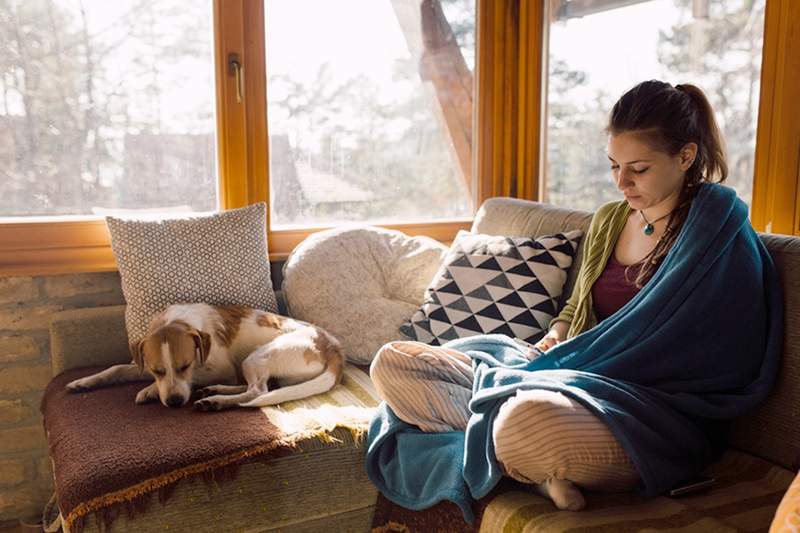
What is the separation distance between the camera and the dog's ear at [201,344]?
2.24 metres

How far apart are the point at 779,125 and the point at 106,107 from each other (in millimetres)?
2195

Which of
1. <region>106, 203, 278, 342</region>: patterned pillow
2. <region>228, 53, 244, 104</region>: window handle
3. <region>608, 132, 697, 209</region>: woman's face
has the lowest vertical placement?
<region>106, 203, 278, 342</region>: patterned pillow

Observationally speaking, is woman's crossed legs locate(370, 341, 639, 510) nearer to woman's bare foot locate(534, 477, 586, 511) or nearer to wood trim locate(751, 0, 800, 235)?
woman's bare foot locate(534, 477, 586, 511)

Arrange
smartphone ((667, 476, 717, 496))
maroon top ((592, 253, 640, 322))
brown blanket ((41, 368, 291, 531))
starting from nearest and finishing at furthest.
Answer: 1. smartphone ((667, 476, 717, 496))
2. brown blanket ((41, 368, 291, 531))
3. maroon top ((592, 253, 640, 322))

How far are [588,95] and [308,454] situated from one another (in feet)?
6.20

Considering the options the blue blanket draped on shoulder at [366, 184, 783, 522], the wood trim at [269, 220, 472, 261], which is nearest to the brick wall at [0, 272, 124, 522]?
the wood trim at [269, 220, 472, 261]

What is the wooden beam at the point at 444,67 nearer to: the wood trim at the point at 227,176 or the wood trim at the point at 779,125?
the wood trim at the point at 227,176

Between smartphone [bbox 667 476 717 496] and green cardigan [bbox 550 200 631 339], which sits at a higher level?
green cardigan [bbox 550 200 631 339]

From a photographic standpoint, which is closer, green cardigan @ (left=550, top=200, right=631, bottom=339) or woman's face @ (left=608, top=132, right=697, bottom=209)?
woman's face @ (left=608, top=132, right=697, bottom=209)

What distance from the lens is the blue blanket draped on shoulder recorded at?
1.63 metres

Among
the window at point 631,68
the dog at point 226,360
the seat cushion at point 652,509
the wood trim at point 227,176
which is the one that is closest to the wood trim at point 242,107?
the wood trim at point 227,176

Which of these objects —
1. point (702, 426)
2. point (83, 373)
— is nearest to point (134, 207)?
point (83, 373)

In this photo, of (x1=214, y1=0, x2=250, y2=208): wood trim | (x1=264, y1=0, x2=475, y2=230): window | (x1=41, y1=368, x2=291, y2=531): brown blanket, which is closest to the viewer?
(x1=41, y1=368, x2=291, y2=531): brown blanket

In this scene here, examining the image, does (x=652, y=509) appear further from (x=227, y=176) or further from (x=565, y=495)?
(x=227, y=176)
